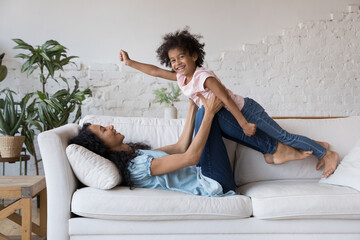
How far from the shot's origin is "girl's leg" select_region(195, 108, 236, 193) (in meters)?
1.96

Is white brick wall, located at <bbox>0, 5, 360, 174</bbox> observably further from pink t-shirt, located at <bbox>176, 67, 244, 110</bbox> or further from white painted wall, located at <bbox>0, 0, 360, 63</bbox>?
pink t-shirt, located at <bbox>176, 67, 244, 110</bbox>

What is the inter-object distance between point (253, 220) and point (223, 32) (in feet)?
8.77

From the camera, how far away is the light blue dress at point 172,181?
1.89 metres

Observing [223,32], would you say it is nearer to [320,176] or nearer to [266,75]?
[266,75]

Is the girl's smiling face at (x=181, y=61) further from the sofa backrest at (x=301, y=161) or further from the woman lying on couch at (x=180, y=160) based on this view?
the sofa backrest at (x=301, y=161)

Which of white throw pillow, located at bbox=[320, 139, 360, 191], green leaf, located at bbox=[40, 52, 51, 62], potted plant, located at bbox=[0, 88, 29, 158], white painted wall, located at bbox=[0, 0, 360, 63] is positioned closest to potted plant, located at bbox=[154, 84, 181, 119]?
white painted wall, located at bbox=[0, 0, 360, 63]

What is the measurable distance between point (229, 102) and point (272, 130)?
0.37 m

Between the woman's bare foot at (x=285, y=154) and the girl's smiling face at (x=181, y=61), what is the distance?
2.45 ft

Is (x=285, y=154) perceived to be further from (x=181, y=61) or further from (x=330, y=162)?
(x=181, y=61)

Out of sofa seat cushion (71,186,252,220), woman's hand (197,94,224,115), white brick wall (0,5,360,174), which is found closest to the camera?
sofa seat cushion (71,186,252,220)

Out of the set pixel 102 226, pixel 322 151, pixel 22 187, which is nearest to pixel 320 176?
pixel 322 151

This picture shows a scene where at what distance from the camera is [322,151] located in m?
2.25

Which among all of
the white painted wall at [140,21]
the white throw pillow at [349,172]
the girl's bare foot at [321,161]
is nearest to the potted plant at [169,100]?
the white painted wall at [140,21]

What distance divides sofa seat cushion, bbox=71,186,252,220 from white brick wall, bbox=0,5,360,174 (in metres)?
2.15
